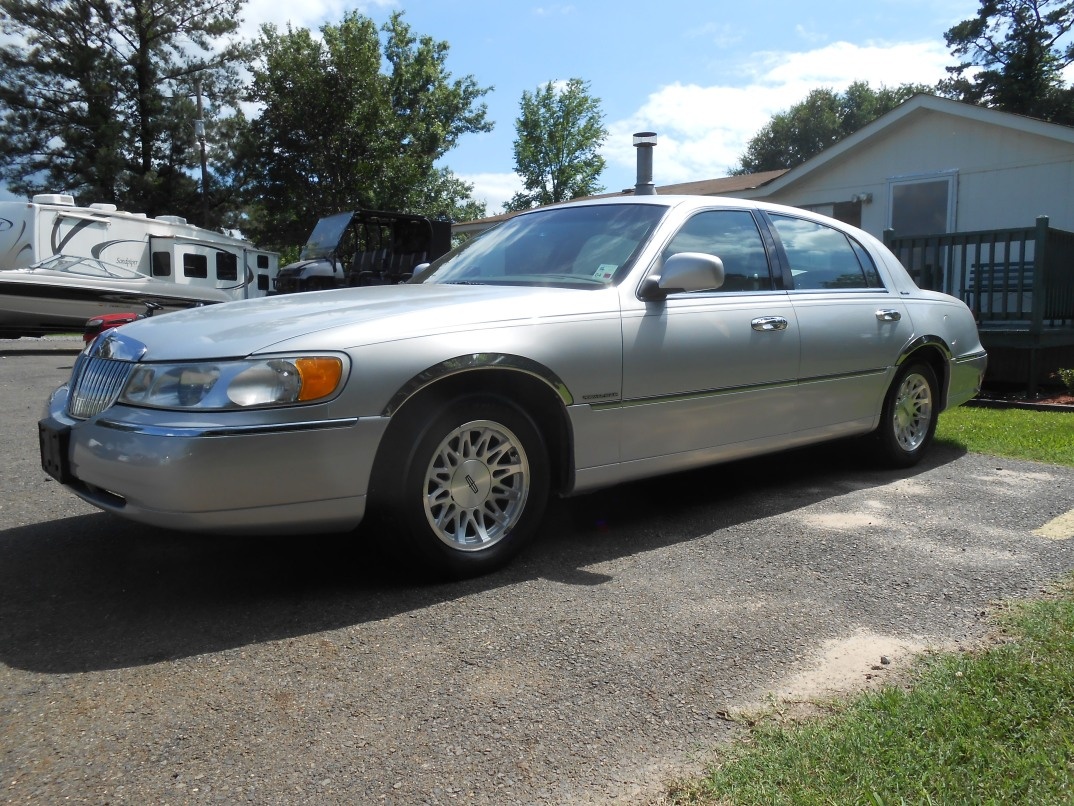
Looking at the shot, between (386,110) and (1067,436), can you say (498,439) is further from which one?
(386,110)

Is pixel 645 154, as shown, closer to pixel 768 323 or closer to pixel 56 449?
pixel 768 323

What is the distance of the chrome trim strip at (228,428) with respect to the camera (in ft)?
9.59

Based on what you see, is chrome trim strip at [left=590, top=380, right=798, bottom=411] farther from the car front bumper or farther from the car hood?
the car front bumper

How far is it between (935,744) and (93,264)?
60.1ft

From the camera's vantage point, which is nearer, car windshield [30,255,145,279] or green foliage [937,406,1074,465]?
green foliage [937,406,1074,465]

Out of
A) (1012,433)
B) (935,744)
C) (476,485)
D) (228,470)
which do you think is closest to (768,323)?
(476,485)

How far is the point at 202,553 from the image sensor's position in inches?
152

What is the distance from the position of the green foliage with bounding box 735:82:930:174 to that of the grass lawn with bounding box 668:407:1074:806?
73025 millimetres

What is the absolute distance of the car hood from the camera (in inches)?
123

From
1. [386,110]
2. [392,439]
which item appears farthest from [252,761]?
[386,110]

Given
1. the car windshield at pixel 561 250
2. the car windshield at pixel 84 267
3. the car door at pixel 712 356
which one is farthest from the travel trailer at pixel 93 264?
the car door at pixel 712 356

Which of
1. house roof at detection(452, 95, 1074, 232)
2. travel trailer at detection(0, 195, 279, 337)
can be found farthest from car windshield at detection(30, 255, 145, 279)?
house roof at detection(452, 95, 1074, 232)

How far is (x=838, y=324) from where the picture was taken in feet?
16.3

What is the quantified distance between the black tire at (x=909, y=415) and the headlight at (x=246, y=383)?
3.69 metres
